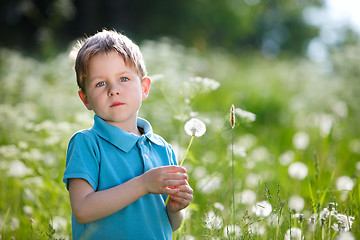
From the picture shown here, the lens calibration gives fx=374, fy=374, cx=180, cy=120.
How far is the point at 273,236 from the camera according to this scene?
1.56 m

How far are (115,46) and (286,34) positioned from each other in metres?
24.2

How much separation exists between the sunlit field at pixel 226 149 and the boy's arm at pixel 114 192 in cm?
32

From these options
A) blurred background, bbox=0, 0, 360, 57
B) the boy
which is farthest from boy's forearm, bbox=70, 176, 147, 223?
blurred background, bbox=0, 0, 360, 57

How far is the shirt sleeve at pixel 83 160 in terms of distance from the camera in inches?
49.7

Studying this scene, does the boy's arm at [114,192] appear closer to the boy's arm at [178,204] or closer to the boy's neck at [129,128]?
the boy's arm at [178,204]

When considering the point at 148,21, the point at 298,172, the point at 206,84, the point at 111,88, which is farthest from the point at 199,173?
the point at 148,21

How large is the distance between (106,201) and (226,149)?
0.96 meters

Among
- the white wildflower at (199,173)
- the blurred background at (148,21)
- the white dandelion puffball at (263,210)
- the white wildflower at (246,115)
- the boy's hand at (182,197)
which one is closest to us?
the boy's hand at (182,197)

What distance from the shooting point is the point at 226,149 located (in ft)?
6.72

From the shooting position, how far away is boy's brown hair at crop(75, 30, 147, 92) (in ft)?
4.58

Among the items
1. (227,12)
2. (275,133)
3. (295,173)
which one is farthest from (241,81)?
(227,12)

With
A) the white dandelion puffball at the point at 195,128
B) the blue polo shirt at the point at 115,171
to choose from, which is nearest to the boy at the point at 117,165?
the blue polo shirt at the point at 115,171

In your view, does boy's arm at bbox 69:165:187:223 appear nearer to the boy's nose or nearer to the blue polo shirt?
the blue polo shirt

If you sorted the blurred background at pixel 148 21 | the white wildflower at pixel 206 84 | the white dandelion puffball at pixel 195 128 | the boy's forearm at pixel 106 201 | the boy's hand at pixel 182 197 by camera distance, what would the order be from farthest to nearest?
the blurred background at pixel 148 21, the white wildflower at pixel 206 84, the white dandelion puffball at pixel 195 128, the boy's hand at pixel 182 197, the boy's forearm at pixel 106 201
